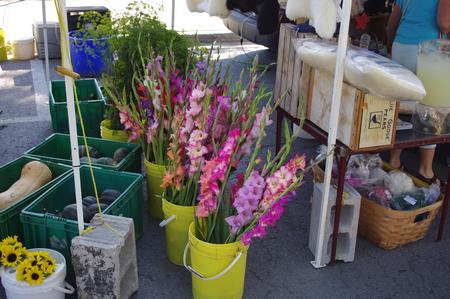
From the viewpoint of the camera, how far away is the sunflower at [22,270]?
8.38 feet

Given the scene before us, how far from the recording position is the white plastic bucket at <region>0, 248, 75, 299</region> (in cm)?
255

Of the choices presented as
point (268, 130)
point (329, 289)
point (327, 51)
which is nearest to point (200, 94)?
point (327, 51)

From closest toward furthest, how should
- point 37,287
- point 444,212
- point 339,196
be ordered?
point 37,287, point 339,196, point 444,212

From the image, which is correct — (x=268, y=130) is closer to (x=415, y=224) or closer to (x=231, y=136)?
(x=415, y=224)

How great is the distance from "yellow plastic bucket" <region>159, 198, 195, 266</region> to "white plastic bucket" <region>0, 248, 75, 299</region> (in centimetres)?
60

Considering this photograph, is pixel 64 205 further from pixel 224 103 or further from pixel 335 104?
pixel 335 104

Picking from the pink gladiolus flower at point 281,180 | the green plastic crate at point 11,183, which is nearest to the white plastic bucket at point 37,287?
the green plastic crate at point 11,183

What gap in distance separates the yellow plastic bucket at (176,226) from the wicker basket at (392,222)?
0.92m

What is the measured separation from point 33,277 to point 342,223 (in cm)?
176

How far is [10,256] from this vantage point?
2.63m

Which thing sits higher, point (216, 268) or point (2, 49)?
point (2, 49)

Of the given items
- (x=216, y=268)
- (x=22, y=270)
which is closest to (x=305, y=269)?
(x=216, y=268)

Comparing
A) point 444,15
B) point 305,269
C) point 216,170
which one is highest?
point 444,15

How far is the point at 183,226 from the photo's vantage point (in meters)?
3.05
